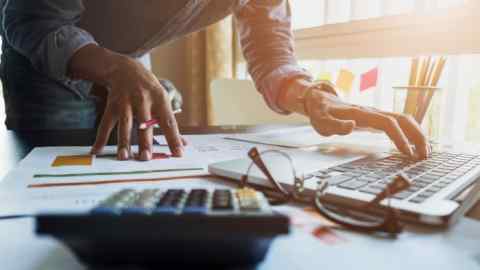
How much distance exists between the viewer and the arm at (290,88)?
0.64m

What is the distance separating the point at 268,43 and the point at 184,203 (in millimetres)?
894

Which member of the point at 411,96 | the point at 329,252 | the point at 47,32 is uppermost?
the point at 47,32

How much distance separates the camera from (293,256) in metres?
0.28

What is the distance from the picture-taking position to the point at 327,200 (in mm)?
372

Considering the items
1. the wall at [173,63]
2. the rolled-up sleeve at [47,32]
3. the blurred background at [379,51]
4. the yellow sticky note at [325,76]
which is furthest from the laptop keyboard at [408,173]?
the wall at [173,63]

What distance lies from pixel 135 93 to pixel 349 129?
0.38 metres

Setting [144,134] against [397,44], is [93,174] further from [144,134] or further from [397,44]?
[397,44]

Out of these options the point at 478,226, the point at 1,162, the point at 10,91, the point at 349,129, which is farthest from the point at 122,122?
the point at 10,91

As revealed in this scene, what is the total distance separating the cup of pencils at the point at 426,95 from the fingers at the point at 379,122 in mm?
241

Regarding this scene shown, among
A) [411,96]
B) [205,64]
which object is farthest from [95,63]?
[205,64]

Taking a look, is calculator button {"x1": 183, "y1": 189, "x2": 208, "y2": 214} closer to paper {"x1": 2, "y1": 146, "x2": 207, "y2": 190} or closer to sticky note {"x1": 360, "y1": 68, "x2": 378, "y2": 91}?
paper {"x1": 2, "y1": 146, "x2": 207, "y2": 190}

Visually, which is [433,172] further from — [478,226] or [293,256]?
[293,256]

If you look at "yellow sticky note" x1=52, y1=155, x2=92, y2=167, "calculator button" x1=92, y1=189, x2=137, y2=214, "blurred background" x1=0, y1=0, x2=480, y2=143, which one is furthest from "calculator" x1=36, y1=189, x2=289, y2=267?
"blurred background" x1=0, y1=0, x2=480, y2=143

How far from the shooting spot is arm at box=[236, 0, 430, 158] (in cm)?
64
